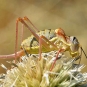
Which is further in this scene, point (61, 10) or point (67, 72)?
point (61, 10)

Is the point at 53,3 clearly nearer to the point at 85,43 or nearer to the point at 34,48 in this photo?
the point at 85,43

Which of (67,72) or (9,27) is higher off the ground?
(9,27)

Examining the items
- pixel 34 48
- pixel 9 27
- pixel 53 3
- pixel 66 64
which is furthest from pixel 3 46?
pixel 66 64

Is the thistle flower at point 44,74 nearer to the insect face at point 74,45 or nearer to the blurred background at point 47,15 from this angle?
the insect face at point 74,45

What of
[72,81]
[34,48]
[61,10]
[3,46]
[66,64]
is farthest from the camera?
[61,10]

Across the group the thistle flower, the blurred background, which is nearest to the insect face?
the thistle flower

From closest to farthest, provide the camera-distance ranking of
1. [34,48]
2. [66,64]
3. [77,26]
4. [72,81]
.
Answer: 1. [72,81]
2. [66,64]
3. [34,48]
4. [77,26]

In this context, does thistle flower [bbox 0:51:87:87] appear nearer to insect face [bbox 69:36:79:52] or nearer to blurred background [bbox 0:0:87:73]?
insect face [bbox 69:36:79:52]
